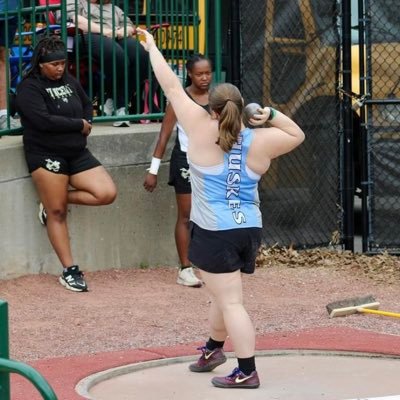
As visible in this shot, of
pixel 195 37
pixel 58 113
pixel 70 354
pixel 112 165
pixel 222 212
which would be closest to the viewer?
pixel 222 212

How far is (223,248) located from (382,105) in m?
4.51

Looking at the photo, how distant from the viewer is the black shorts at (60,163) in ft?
28.8

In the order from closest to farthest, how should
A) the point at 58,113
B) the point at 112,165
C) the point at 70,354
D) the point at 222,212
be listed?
1. the point at 222,212
2. the point at 70,354
3. the point at 58,113
4. the point at 112,165

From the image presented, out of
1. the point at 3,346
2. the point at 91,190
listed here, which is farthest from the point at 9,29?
the point at 3,346

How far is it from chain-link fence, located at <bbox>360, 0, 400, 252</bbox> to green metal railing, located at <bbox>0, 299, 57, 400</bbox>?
685cm

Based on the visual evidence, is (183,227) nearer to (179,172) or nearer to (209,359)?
(179,172)

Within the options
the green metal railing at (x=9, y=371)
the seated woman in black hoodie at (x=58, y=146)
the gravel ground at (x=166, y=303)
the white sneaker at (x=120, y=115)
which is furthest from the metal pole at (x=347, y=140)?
the green metal railing at (x=9, y=371)

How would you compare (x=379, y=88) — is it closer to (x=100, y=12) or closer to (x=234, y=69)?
(x=234, y=69)

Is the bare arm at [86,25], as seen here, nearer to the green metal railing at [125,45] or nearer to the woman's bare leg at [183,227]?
the green metal railing at [125,45]

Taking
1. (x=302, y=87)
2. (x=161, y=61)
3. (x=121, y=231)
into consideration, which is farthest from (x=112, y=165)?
(x=161, y=61)

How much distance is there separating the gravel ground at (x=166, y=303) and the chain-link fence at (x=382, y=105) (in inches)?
24.5

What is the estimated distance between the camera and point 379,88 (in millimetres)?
10492

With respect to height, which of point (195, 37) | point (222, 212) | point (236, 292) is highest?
point (195, 37)

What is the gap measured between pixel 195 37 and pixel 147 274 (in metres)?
2.09
